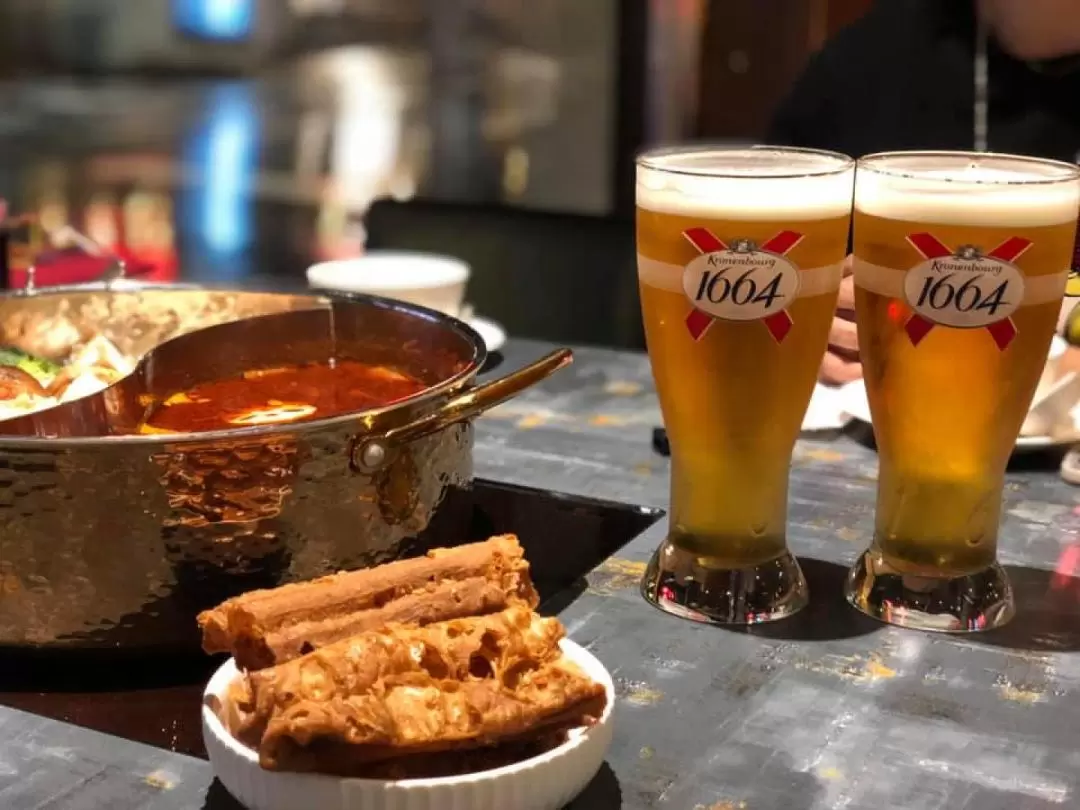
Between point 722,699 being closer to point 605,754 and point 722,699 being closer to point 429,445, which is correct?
point 605,754

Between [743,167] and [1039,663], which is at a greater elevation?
[743,167]

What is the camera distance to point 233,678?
708mm

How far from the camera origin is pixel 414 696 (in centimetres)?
63

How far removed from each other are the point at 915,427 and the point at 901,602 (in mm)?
126

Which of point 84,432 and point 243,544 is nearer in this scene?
point 243,544

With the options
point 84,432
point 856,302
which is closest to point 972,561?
point 856,302

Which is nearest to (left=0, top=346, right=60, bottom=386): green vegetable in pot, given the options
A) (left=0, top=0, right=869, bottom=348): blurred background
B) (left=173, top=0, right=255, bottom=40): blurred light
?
(left=0, top=0, right=869, bottom=348): blurred background

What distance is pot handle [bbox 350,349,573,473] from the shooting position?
0.86 m

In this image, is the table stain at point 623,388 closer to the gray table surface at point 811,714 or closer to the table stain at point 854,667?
the gray table surface at point 811,714

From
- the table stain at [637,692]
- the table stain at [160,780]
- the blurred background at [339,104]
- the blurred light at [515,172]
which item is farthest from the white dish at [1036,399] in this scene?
the blurred light at [515,172]

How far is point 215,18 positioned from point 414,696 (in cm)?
445

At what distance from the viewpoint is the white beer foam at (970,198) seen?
815mm

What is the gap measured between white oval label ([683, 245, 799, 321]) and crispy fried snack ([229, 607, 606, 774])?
0.26m

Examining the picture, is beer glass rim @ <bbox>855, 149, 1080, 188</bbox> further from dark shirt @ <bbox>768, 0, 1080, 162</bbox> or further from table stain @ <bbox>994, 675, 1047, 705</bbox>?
dark shirt @ <bbox>768, 0, 1080, 162</bbox>
